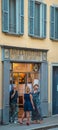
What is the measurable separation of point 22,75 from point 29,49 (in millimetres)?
1417

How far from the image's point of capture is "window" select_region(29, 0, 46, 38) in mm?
28891

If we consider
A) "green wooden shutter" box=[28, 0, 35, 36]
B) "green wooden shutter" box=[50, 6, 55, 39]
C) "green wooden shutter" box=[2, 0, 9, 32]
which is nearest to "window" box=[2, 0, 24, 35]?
"green wooden shutter" box=[2, 0, 9, 32]

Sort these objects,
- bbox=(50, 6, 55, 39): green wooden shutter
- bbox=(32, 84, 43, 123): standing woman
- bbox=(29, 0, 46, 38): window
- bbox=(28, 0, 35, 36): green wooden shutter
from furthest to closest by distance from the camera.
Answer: bbox=(50, 6, 55, 39): green wooden shutter < bbox=(29, 0, 46, 38): window < bbox=(28, 0, 35, 36): green wooden shutter < bbox=(32, 84, 43, 123): standing woman

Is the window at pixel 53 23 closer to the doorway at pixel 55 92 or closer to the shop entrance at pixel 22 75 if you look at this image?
the doorway at pixel 55 92

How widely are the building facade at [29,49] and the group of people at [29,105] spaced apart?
0.49m

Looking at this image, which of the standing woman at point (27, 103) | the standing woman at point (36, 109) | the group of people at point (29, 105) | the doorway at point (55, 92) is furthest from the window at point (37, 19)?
the standing woman at point (27, 103)

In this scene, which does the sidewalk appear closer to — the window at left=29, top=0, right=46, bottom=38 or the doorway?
the doorway

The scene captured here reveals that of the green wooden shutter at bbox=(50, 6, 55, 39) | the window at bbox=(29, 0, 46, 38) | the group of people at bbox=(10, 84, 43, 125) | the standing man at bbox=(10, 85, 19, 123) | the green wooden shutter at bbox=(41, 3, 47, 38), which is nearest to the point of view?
the group of people at bbox=(10, 84, 43, 125)

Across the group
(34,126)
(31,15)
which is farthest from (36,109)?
(31,15)

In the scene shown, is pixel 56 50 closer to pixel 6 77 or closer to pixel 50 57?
pixel 50 57

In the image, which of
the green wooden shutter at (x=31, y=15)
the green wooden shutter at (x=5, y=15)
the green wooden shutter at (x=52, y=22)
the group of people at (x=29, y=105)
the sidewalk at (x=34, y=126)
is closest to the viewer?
the sidewalk at (x=34, y=126)

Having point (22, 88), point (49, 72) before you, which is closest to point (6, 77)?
point (22, 88)

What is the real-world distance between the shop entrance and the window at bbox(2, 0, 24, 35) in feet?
5.87

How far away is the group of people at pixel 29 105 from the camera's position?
2645 centimetres
